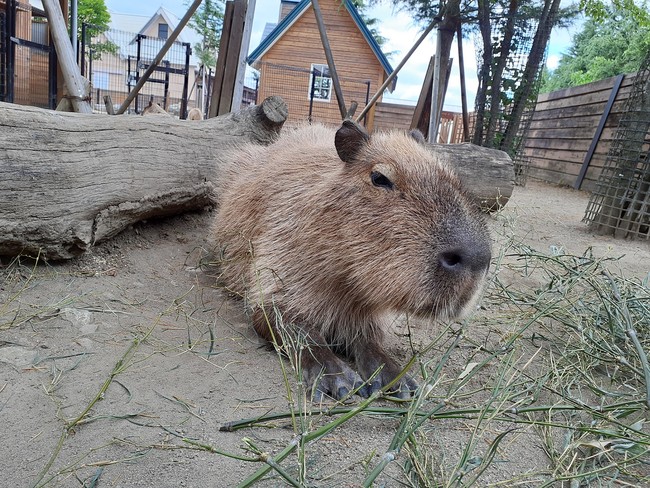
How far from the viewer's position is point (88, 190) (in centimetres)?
297

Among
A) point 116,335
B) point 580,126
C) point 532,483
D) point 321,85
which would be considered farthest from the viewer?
point 321,85

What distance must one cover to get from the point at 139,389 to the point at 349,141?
1.40 metres

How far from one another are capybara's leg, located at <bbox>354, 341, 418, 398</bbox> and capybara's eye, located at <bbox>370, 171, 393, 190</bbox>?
0.78 m

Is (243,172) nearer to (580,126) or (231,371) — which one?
(231,371)

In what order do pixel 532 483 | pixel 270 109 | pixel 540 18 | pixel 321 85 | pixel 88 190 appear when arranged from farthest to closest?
1. pixel 321 85
2. pixel 540 18
3. pixel 270 109
4. pixel 88 190
5. pixel 532 483

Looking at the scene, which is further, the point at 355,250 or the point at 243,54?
the point at 243,54

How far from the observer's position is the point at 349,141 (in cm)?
239

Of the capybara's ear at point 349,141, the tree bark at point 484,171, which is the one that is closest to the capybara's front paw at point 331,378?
the capybara's ear at point 349,141

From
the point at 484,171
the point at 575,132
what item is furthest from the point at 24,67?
the point at 575,132

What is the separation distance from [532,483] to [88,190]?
2695 millimetres

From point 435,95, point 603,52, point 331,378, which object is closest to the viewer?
point 331,378

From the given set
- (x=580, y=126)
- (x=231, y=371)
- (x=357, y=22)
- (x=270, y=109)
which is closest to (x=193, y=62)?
(x=357, y=22)

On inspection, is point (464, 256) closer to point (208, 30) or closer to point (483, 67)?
point (483, 67)

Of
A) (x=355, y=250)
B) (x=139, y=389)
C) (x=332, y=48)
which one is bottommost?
(x=139, y=389)
